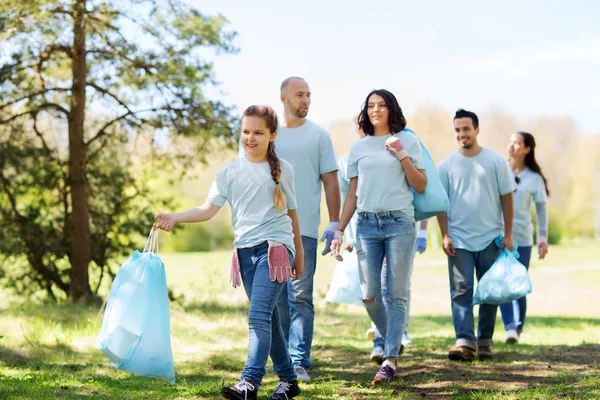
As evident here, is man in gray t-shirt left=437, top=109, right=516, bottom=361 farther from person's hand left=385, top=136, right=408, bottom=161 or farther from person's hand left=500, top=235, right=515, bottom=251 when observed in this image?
person's hand left=385, top=136, right=408, bottom=161

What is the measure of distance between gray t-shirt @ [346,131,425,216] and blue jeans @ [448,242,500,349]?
3.62ft

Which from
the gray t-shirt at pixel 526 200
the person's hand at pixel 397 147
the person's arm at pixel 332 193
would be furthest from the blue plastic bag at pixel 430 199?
the gray t-shirt at pixel 526 200

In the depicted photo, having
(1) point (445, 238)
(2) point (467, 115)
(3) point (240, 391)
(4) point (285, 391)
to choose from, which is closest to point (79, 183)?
(1) point (445, 238)

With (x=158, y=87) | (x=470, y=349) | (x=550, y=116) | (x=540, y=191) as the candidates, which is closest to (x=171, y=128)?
(x=158, y=87)

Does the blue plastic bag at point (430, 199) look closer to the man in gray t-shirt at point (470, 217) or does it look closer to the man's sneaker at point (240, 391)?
the man in gray t-shirt at point (470, 217)

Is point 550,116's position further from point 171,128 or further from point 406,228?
point 406,228

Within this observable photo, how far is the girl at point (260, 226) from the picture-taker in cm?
412

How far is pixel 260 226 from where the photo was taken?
4215 mm

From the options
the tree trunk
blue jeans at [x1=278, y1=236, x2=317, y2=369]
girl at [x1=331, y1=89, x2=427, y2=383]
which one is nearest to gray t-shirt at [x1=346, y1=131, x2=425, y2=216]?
girl at [x1=331, y1=89, x2=427, y2=383]

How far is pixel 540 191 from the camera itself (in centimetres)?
761

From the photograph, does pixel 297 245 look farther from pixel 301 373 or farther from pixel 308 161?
pixel 301 373

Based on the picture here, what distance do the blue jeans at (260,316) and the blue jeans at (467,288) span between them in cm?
207

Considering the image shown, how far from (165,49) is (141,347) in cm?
646

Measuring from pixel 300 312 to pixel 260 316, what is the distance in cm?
117
